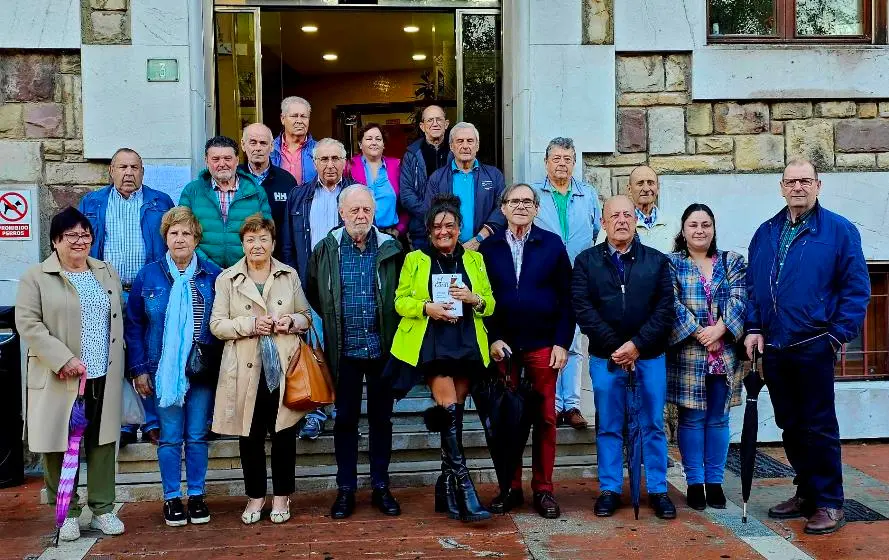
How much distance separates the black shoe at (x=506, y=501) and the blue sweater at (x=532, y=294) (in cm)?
86

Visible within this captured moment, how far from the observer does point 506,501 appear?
6047 millimetres

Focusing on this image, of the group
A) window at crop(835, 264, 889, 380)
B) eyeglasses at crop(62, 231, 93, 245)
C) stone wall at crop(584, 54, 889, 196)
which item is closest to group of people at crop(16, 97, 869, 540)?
eyeglasses at crop(62, 231, 93, 245)

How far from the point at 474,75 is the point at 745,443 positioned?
445cm

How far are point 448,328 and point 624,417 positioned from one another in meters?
1.21

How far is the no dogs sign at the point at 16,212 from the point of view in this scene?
24.6ft

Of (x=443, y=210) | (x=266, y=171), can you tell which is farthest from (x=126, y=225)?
(x=443, y=210)

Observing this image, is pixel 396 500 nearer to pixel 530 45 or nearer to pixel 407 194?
pixel 407 194

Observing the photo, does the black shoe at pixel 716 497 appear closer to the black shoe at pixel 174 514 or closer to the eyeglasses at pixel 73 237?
the black shoe at pixel 174 514

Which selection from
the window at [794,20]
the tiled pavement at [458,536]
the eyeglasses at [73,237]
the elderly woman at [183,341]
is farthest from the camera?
the window at [794,20]

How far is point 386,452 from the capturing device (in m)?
6.11

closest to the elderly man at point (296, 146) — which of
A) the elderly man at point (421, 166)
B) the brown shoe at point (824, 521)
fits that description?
the elderly man at point (421, 166)

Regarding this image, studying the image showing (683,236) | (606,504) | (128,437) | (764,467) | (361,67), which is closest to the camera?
(606,504)

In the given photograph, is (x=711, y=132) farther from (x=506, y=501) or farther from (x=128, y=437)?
(x=128, y=437)

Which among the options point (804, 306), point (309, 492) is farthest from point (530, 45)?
point (309, 492)
